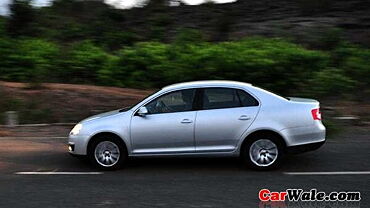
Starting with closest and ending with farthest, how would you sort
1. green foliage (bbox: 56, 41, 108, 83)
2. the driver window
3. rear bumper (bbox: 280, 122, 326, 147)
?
rear bumper (bbox: 280, 122, 326, 147), the driver window, green foliage (bbox: 56, 41, 108, 83)

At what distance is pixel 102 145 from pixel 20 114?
22.3 feet

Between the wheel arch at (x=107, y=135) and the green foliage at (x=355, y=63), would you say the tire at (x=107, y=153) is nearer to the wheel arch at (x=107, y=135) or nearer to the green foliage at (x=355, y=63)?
the wheel arch at (x=107, y=135)

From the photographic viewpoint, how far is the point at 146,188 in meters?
7.68

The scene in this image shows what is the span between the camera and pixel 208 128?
8594 mm

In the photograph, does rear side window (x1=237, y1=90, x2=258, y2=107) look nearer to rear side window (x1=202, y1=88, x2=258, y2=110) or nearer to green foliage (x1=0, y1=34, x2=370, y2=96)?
rear side window (x1=202, y1=88, x2=258, y2=110)

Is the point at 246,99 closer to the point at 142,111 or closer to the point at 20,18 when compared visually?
the point at 142,111

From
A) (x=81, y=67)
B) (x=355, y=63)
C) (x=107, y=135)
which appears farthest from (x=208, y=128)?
(x=81, y=67)

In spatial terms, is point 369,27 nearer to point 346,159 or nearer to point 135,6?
point 135,6

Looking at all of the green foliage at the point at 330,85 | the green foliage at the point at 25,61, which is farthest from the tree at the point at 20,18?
the green foliage at the point at 330,85

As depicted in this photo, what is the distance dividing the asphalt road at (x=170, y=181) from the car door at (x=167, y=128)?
423 mm

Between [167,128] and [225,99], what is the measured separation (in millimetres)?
1112

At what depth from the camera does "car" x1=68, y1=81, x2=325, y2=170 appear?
28.1 feet

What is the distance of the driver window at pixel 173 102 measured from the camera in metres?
8.79

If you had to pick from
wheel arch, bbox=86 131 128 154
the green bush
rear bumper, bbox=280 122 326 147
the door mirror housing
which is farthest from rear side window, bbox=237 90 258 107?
the green bush
